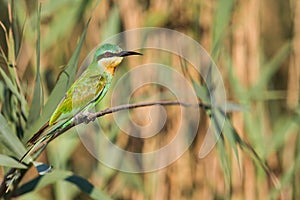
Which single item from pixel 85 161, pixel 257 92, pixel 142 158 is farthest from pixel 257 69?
pixel 85 161

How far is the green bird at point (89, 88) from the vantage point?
105 centimetres

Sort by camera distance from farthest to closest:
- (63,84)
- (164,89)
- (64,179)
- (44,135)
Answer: (164,89) → (64,179) → (63,84) → (44,135)

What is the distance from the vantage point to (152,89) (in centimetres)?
177

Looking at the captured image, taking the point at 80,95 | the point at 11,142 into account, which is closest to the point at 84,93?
the point at 80,95

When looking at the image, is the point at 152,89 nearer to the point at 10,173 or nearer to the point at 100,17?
the point at 100,17

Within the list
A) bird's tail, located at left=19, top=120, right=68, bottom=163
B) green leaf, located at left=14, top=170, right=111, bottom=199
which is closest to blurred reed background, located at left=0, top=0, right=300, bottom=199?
green leaf, located at left=14, top=170, right=111, bottom=199

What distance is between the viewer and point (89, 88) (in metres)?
1.07

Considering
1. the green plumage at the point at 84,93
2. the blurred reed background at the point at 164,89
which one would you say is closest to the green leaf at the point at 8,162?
the green plumage at the point at 84,93

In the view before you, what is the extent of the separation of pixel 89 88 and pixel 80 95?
20 mm

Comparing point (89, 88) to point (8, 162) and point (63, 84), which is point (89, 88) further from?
point (8, 162)

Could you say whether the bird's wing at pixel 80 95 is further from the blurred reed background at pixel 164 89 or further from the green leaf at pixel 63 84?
the blurred reed background at pixel 164 89

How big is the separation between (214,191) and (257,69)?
0.36 meters

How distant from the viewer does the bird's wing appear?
1050mm

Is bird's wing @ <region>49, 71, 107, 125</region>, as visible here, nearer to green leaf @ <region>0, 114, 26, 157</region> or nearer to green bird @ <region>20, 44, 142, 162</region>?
green bird @ <region>20, 44, 142, 162</region>
